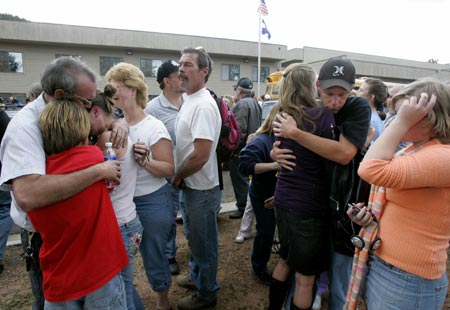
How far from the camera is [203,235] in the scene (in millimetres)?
2521

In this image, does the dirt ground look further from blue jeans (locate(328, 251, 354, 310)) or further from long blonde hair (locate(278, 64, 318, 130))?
long blonde hair (locate(278, 64, 318, 130))

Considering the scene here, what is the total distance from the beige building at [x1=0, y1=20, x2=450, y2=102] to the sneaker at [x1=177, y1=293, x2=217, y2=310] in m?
18.5

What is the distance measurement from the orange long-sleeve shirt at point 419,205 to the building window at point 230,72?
2503 centimetres

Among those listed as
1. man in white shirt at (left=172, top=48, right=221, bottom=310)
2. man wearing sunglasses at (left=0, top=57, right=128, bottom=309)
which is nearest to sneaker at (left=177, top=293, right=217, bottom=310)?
man in white shirt at (left=172, top=48, right=221, bottom=310)

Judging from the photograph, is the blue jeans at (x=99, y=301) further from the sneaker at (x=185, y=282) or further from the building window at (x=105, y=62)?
the building window at (x=105, y=62)

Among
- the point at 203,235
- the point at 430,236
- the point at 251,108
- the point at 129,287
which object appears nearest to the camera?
the point at 430,236

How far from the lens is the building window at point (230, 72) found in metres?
25.5

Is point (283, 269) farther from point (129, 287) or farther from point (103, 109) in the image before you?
point (103, 109)

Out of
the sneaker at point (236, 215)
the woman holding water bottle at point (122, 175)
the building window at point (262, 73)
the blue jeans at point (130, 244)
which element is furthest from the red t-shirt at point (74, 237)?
the building window at point (262, 73)

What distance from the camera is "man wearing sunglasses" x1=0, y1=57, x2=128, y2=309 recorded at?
54.1 inches

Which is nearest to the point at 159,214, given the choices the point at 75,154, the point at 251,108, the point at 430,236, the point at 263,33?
the point at 75,154

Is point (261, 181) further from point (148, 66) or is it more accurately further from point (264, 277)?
point (148, 66)

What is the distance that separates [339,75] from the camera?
6.10ft

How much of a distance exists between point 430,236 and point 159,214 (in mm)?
1760
